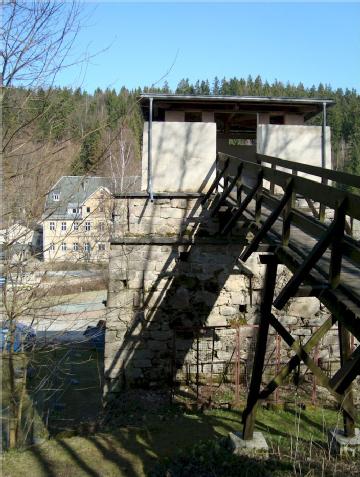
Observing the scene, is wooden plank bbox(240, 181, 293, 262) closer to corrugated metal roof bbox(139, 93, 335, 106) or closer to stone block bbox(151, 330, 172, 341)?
stone block bbox(151, 330, 172, 341)

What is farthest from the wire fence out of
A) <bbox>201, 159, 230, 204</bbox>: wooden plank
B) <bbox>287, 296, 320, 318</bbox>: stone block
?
<bbox>201, 159, 230, 204</bbox>: wooden plank

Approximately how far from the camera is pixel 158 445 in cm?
592

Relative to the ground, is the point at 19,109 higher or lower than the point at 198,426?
higher

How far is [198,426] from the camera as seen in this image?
6.68 meters

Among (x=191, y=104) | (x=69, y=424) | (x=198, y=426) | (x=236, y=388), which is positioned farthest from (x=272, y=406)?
(x=191, y=104)

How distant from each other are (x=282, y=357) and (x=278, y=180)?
4.66m

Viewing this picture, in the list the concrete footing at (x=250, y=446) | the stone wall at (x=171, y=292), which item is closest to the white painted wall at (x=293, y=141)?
the stone wall at (x=171, y=292)

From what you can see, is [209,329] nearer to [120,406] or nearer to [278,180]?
[120,406]

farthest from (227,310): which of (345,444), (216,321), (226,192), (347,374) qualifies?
(347,374)

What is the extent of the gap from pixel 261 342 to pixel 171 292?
9.82 ft

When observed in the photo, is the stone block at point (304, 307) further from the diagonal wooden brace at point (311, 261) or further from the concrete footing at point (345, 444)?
the diagonal wooden brace at point (311, 261)

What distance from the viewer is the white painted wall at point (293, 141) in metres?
8.77

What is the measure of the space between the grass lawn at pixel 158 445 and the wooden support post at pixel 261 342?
0.41m

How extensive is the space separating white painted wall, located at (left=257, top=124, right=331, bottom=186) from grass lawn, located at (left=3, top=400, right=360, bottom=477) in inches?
178
